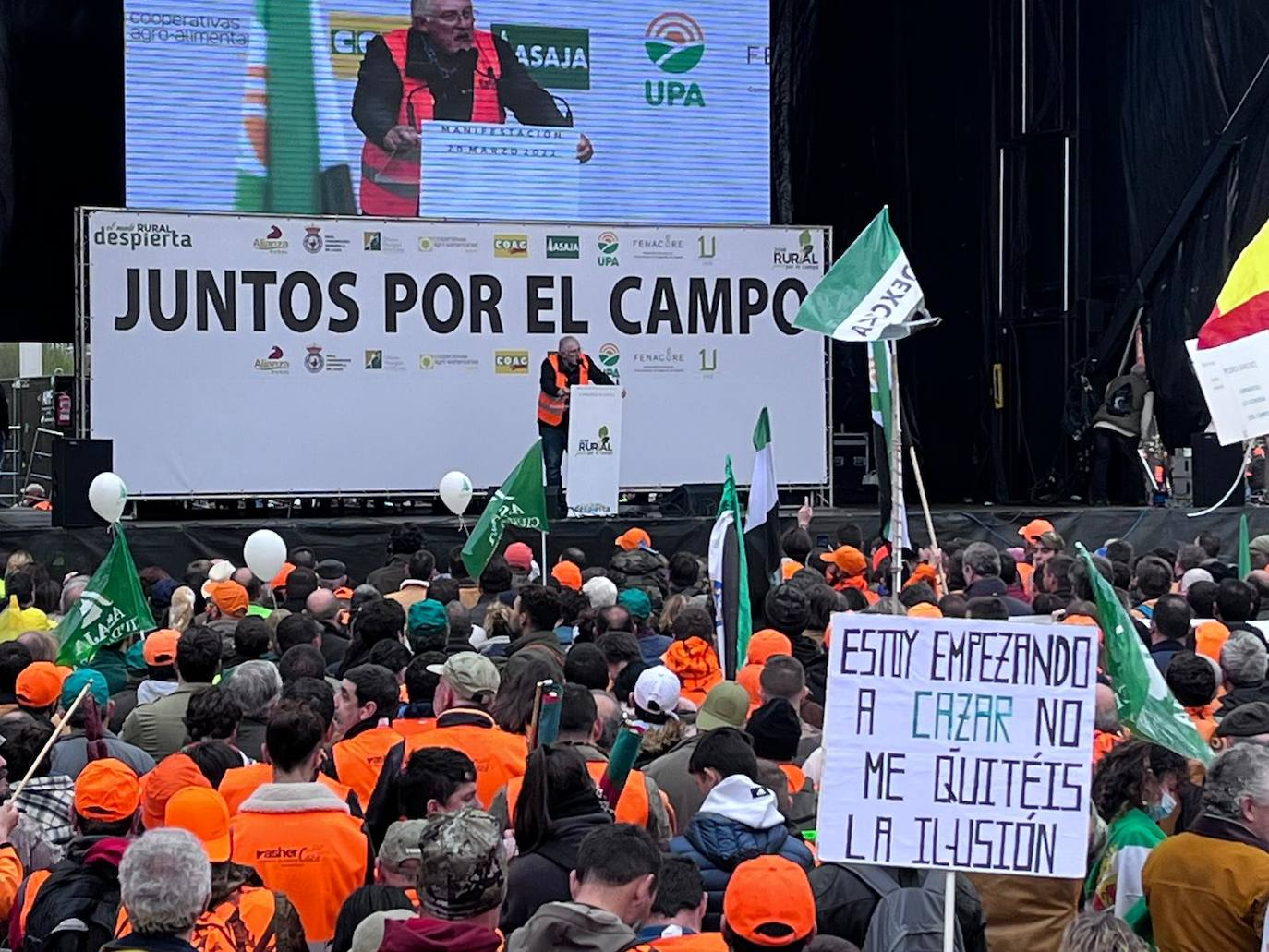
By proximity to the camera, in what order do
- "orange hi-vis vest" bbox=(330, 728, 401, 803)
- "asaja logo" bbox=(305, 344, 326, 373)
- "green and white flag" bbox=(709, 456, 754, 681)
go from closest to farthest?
"orange hi-vis vest" bbox=(330, 728, 401, 803), "green and white flag" bbox=(709, 456, 754, 681), "asaja logo" bbox=(305, 344, 326, 373)

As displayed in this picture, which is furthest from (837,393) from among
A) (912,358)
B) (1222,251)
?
(1222,251)

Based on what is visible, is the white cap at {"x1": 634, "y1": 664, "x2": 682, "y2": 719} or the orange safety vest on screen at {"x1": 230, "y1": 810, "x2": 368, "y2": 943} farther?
the white cap at {"x1": 634, "y1": 664, "x2": 682, "y2": 719}

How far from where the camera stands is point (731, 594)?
731 cm

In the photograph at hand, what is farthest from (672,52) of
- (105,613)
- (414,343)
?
(105,613)

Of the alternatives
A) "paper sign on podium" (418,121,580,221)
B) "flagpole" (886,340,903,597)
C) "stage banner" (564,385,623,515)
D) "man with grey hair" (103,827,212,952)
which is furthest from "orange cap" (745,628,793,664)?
"paper sign on podium" (418,121,580,221)

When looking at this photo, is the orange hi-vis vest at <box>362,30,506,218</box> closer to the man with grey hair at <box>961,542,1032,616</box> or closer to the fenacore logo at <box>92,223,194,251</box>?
the fenacore logo at <box>92,223,194,251</box>

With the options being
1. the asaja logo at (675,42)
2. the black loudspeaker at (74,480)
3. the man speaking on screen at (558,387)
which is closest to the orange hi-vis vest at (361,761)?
the black loudspeaker at (74,480)

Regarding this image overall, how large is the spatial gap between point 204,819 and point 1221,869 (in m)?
2.08

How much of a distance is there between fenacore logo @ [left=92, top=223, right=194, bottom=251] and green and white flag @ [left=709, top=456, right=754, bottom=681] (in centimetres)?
881

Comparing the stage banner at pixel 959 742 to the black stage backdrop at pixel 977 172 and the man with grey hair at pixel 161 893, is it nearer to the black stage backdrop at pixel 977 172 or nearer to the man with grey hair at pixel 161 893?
the man with grey hair at pixel 161 893

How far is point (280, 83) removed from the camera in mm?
16250

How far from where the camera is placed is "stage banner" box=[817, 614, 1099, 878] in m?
3.65

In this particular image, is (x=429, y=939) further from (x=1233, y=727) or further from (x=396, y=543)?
(x=396, y=543)

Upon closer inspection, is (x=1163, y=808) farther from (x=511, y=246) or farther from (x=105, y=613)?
(x=511, y=246)
